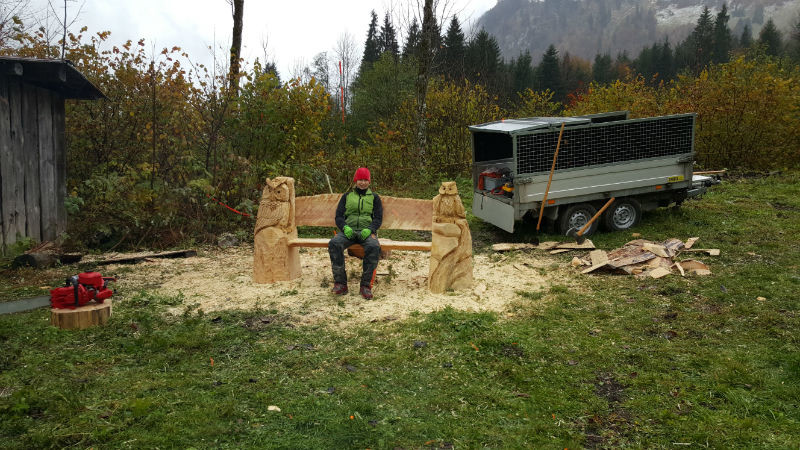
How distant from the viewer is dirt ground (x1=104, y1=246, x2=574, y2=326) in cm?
569

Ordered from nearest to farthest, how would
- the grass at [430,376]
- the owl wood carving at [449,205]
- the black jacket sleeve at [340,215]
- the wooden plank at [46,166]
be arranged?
1. the grass at [430,376]
2. the owl wood carving at [449,205]
3. the black jacket sleeve at [340,215]
4. the wooden plank at [46,166]

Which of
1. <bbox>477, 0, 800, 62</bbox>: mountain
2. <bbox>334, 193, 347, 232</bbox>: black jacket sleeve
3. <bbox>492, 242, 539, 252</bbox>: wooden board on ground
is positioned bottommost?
<bbox>492, 242, 539, 252</bbox>: wooden board on ground

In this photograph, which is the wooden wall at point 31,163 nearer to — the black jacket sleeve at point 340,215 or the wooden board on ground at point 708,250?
the black jacket sleeve at point 340,215

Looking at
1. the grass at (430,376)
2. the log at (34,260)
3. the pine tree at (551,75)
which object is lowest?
the grass at (430,376)

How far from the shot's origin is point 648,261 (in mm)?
7191

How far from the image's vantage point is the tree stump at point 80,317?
4781 mm

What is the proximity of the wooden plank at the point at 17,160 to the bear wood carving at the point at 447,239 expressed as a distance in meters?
5.85

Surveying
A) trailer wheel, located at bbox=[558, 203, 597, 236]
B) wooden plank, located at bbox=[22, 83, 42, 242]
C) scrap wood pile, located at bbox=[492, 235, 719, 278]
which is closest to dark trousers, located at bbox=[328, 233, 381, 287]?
scrap wood pile, located at bbox=[492, 235, 719, 278]

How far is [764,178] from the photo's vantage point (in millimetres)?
14219

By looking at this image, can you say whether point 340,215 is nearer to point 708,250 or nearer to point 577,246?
point 577,246

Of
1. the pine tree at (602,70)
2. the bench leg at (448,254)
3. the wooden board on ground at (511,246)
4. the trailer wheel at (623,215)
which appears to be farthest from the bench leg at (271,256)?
the pine tree at (602,70)

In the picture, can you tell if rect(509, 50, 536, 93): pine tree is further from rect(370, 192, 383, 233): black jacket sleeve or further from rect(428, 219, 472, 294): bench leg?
rect(428, 219, 472, 294): bench leg

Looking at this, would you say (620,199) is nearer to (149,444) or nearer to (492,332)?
(492,332)

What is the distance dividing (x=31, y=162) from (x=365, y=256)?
533 centimetres
